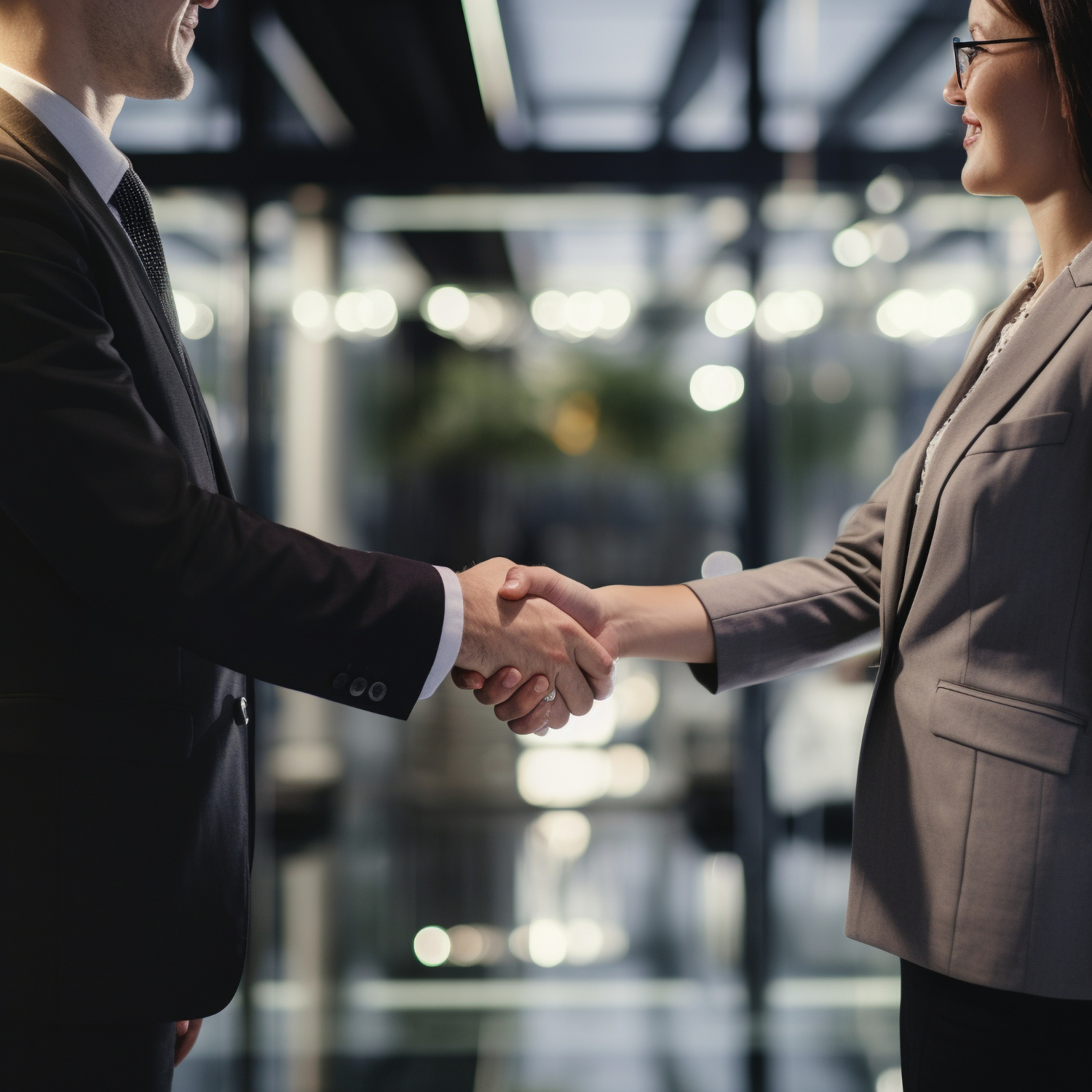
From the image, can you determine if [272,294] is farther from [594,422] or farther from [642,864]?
[642,864]

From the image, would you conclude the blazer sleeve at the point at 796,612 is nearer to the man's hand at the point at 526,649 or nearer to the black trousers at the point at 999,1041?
the man's hand at the point at 526,649

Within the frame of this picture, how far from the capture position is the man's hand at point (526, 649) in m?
1.33

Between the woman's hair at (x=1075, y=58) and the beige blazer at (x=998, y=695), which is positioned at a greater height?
the woman's hair at (x=1075, y=58)

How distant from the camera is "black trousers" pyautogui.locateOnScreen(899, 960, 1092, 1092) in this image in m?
1.01

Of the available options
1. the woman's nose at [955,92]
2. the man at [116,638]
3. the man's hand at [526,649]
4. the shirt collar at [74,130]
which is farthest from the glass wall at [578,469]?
the shirt collar at [74,130]

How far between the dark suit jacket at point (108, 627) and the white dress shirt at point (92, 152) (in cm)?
4

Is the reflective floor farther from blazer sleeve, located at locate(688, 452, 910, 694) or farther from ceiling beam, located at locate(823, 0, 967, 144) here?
ceiling beam, located at locate(823, 0, 967, 144)

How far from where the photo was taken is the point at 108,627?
3.29 ft

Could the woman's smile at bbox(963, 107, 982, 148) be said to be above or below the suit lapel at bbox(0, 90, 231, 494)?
above

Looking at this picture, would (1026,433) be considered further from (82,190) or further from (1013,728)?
(82,190)

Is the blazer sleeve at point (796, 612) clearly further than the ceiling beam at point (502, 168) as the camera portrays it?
No

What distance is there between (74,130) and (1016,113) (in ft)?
3.66

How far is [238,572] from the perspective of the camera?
40.9 inches

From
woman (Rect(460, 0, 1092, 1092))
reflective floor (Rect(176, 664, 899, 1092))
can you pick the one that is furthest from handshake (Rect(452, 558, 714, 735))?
reflective floor (Rect(176, 664, 899, 1092))
